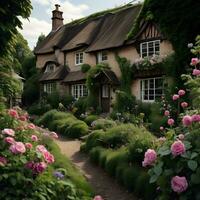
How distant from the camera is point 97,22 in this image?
100ft

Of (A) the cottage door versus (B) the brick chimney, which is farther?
(B) the brick chimney

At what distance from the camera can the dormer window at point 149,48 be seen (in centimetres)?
2112

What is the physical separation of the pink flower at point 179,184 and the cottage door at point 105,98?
2058 cm

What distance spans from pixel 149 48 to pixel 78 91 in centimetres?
876

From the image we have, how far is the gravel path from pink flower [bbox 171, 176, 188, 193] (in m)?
4.69

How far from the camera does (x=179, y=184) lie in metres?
3.85

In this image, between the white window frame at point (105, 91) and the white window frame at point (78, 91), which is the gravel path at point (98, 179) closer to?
the white window frame at point (105, 91)

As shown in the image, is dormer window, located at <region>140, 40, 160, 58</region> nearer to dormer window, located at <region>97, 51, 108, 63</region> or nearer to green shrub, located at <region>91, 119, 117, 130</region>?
dormer window, located at <region>97, 51, 108, 63</region>

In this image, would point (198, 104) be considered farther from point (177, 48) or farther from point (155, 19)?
point (155, 19)

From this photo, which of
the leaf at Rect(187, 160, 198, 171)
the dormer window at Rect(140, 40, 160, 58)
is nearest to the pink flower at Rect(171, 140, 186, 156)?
the leaf at Rect(187, 160, 198, 171)

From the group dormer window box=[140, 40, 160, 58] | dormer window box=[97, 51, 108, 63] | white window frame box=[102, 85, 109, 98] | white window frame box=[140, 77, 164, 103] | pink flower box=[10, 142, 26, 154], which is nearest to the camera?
pink flower box=[10, 142, 26, 154]

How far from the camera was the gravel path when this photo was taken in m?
8.73

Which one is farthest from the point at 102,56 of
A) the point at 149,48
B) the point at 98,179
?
the point at 98,179

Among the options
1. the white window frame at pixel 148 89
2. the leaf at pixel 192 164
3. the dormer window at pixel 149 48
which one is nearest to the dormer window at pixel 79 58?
the dormer window at pixel 149 48
